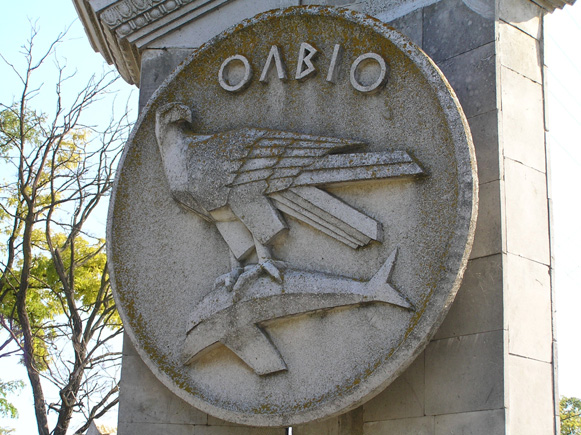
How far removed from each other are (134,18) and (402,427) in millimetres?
4048

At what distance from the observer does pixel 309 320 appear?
18.5 feet

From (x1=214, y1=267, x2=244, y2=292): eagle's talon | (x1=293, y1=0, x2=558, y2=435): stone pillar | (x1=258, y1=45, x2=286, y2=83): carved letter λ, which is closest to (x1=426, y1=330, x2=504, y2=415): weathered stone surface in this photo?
(x1=293, y1=0, x2=558, y2=435): stone pillar

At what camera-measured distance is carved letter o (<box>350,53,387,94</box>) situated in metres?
5.81

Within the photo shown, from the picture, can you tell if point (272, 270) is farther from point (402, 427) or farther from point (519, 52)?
point (519, 52)

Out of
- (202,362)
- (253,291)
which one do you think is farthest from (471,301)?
(202,362)

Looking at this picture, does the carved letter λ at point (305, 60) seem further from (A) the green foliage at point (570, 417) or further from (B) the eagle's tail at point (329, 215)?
(A) the green foliage at point (570, 417)

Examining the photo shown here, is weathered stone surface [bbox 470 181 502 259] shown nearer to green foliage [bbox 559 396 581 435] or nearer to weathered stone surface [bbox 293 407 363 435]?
weathered stone surface [bbox 293 407 363 435]

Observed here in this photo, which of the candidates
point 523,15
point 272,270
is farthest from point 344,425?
point 523,15

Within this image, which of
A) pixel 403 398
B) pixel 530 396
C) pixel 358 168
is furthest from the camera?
pixel 358 168

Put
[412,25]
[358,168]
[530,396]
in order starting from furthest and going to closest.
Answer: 1. [412,25]
2. [358,168]
3. [530,396]

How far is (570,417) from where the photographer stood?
21.9 meters

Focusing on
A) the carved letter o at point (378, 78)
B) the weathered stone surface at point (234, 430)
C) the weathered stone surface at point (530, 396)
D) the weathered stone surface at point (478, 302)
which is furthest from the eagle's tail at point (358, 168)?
the weathered stone surface at point (234, 430)

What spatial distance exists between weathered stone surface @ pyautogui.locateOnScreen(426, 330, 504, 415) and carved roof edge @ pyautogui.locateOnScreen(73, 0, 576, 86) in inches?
137

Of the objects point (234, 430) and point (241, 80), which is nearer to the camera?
point (234, 430)
